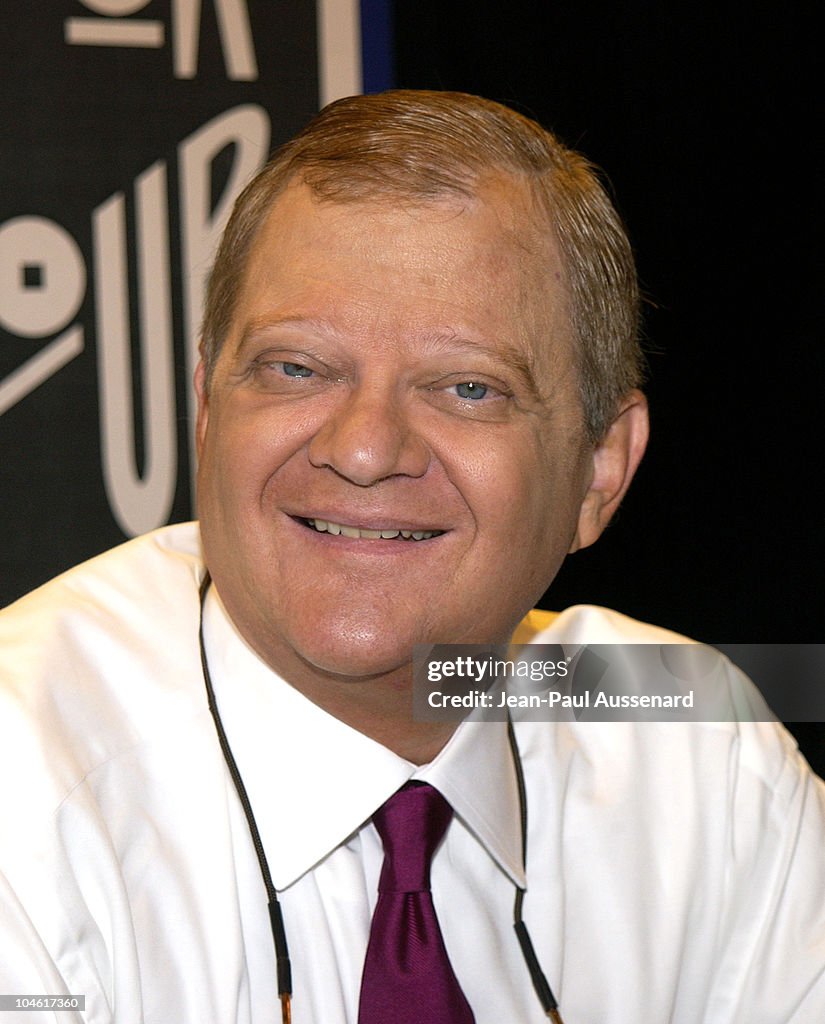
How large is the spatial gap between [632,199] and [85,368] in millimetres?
1285

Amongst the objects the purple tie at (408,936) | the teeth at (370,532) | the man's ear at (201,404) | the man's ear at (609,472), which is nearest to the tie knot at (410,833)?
the purple tie at (408,936)

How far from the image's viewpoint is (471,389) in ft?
5.35

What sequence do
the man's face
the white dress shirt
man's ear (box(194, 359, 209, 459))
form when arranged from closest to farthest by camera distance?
the white dress shirt < the man's face < man's ear (box(194, 359, 209, 459))

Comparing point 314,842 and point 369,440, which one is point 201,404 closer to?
point 369,440

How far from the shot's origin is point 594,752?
1954mm

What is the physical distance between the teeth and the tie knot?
1.03 ft

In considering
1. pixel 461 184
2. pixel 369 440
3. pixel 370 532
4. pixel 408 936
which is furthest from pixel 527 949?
pixel 461 184

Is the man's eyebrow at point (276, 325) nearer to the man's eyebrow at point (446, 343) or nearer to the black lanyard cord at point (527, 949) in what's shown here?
the man's eyebrow at point (446, 343)

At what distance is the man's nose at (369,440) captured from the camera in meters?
1.52

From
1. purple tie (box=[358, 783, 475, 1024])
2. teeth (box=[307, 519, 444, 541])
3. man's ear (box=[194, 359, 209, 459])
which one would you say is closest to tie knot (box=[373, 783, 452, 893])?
purple tie (box=[358, 783, 475, 1024])

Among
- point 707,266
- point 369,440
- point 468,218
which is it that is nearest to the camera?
point 369,440

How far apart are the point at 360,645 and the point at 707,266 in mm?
1920

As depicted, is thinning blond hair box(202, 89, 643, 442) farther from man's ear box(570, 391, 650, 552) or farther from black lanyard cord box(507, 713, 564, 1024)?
black lanyard cord box(507, 713, 564, 1024)

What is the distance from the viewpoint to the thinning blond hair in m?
1.64
